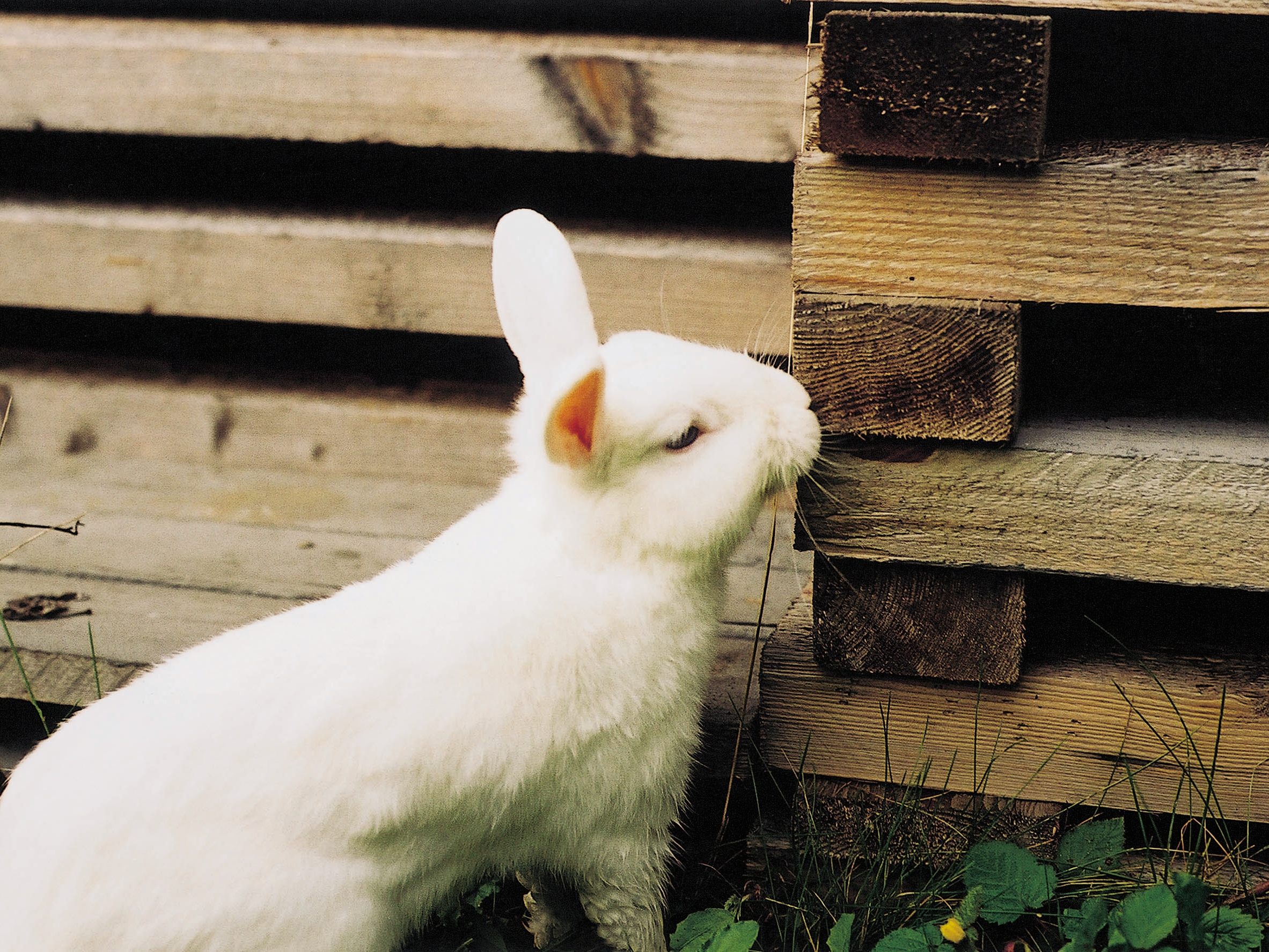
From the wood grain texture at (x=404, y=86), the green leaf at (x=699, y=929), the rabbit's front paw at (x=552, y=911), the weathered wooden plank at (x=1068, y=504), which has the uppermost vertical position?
the wood grain texture at (x=404, y=86)

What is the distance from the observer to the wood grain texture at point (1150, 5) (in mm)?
1436

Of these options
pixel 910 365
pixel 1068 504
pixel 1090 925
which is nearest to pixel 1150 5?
pixel 910 365

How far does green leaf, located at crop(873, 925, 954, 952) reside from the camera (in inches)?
61.4

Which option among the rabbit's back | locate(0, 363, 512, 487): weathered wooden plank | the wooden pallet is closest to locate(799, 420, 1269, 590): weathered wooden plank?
the wooden pallet

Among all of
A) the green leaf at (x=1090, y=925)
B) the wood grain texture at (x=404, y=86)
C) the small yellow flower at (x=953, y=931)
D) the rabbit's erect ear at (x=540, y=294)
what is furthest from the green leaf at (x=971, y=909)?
the wood grain texture at (x=404, y=86)

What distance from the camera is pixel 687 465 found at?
1.66m

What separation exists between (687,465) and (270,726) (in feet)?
2.12

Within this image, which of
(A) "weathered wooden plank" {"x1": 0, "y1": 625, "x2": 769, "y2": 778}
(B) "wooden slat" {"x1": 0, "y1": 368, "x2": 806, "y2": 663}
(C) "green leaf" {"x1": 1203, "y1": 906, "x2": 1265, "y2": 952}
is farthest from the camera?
(B) "wooden slat" {"x1": 0, "y1": 368, "x2": 806, "y2": 663}

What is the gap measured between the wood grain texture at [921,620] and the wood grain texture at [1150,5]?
2.52ft

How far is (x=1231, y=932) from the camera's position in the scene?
154cm

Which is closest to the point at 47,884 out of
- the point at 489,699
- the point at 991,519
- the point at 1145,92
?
the point at 489,699

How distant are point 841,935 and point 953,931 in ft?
0.49

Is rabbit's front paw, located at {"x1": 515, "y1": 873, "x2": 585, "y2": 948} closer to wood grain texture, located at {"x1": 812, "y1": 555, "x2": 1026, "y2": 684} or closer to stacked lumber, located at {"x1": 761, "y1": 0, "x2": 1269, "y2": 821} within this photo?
stacked lumber, located at {"x1": 761, "y1": 0, "x2": 1269, "y2": 821}

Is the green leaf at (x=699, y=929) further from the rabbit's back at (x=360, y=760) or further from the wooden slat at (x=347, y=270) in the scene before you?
the wooden slat at (x=347, y=270)
